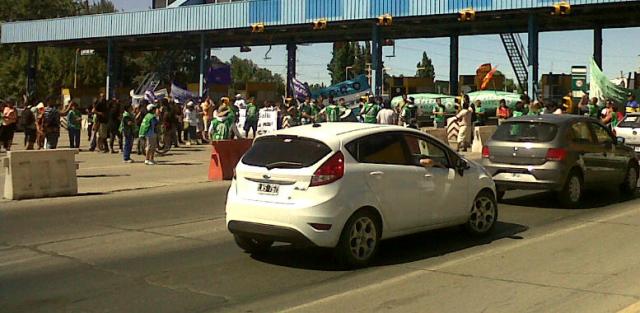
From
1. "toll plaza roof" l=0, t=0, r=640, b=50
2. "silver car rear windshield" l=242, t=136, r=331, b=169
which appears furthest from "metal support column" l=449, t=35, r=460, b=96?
"silver car rear windshield" l=242, t=136, r=331, b=169

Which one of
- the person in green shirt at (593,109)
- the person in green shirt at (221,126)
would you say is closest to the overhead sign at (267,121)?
the person in green shirt at (221,126)

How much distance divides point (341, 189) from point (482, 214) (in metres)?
2.85

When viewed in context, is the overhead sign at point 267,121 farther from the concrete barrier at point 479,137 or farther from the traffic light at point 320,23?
the traffic light at point 320,23

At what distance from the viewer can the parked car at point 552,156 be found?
12312 millimetres

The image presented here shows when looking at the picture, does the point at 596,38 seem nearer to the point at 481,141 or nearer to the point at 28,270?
the point at 481,141

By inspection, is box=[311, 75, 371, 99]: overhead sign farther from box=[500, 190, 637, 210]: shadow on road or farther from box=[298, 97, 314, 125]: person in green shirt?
box=[500, 190, 637, 210]: shadow on road

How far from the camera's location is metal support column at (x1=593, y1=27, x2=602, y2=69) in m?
40.6

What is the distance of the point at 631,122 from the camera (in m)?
21.3

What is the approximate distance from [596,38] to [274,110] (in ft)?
83.7

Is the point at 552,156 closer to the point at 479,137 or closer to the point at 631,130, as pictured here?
the point at 631,130

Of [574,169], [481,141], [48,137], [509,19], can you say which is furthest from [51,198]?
[509,19]

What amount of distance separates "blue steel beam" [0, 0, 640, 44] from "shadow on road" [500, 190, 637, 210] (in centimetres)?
1929

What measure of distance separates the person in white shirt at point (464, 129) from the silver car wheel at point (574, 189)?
11.8 meters

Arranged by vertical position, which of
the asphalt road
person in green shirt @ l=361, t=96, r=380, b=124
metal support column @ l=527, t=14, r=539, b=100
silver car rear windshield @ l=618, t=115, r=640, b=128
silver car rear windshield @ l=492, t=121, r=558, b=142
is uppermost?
metal support column @ l=527, t=14, r=539, b=100
